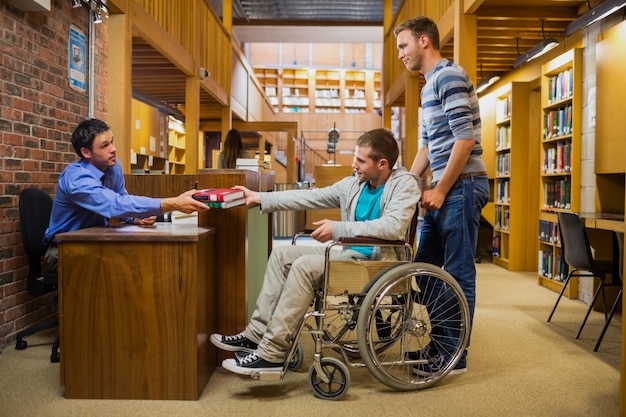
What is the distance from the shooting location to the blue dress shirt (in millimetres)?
2867

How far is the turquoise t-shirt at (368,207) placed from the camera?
2.79 metres

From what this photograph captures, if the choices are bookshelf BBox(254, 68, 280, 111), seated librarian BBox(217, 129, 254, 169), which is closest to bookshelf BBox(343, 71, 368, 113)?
bookshelf BBox(254, 68, 280, 111)

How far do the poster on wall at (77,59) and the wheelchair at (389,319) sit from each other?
2718 mm

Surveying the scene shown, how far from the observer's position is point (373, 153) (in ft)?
9.12

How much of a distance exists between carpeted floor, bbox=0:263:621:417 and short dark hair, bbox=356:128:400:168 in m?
1.07

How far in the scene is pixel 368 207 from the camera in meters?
2.83

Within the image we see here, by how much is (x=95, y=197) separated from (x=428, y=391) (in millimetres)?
1813

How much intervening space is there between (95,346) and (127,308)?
0.67ft

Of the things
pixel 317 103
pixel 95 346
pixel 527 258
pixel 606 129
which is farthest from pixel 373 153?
pixel 317 103

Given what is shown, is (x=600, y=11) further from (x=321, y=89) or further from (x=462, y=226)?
(x=321, y=89)

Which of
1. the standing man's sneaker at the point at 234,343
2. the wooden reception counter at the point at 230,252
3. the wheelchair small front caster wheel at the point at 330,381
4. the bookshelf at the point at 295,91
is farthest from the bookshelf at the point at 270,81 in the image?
the wheelchair small front caster wheel at the point at 330,381

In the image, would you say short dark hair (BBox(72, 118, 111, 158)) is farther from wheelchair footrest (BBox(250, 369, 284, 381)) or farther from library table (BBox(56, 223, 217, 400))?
wheelchair footrest (BBox(250, 369, 284, 381))

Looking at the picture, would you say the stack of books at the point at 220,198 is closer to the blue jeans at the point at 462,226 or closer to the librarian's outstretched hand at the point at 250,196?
the librarian's outstretched hand at the point at 250,196

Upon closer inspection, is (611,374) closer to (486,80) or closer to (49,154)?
(49,154)
